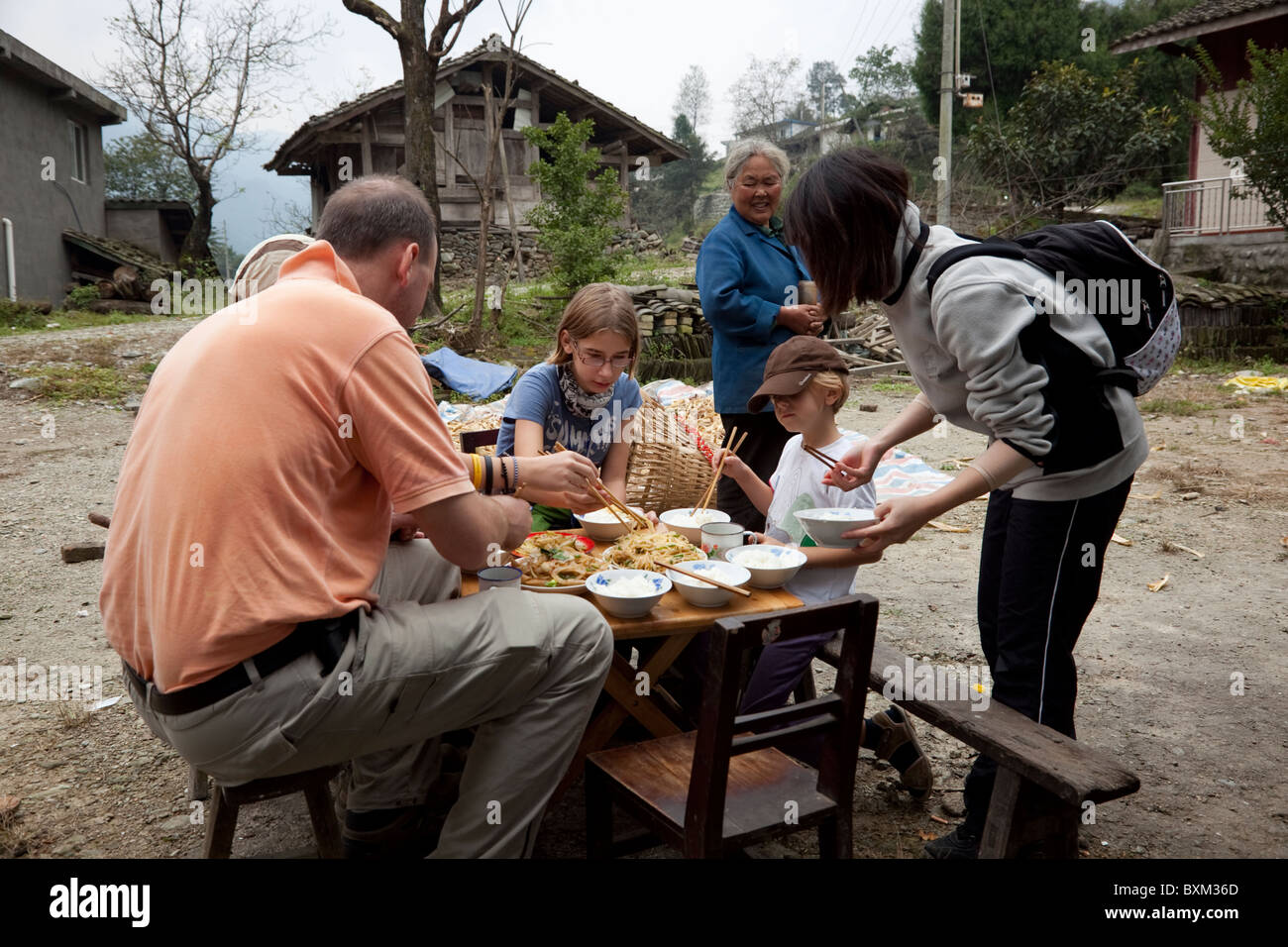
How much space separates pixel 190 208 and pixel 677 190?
837 inches

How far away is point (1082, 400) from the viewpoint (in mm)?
2293

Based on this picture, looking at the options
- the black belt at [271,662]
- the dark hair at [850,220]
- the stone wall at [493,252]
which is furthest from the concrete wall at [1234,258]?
the black belt at [271,662]

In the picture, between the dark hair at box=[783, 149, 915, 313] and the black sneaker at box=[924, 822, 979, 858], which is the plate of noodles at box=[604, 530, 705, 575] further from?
the black sneaker at box=[924, 822, 979, 858]

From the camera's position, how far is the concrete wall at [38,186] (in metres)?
17.0

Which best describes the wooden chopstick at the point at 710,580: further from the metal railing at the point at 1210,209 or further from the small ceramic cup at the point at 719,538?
the metal railing at the point at 1210,209

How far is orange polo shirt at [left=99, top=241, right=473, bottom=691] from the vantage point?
1.89 m

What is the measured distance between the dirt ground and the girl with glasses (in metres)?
1.29

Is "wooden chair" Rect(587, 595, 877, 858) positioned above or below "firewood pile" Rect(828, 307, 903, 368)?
below

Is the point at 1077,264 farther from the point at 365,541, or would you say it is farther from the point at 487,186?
the point at 487,186

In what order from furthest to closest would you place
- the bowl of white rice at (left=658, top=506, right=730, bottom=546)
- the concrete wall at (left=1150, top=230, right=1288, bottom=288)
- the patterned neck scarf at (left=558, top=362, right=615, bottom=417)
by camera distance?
1. the concrete wall at (left=1150, top=230, right=1288, bottom=288)
2. the patterned neck scarf at (left=558, top=362, right=615, bottom=417)
3. the bowl of white rice at (left=658, top=506, right=730, bottom=546)

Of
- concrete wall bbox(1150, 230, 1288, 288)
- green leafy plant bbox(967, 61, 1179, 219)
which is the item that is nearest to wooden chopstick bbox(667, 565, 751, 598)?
concrete wall bbox(1150, 230, 1288, 288)

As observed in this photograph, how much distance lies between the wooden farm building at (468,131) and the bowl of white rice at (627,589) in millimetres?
18958

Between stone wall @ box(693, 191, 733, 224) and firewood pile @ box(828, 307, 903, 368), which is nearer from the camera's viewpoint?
firewood pile @ box(828, 307, 903, 368)

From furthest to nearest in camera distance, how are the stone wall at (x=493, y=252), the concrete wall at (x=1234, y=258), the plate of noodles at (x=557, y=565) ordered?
the stone wall at (x=493, y=252)
the concrete wall at (x=1234, y=258)
the plate of noodles at (x=557, y=565)
